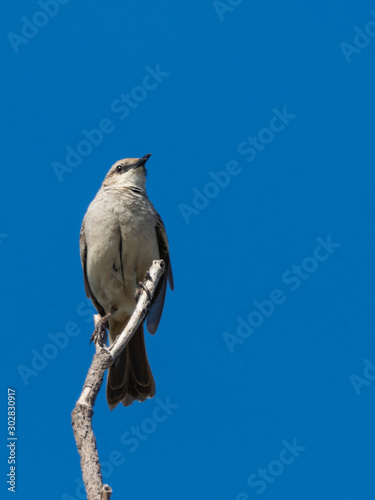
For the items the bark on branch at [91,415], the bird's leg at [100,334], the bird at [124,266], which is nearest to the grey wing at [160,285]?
the bird at [124,266]

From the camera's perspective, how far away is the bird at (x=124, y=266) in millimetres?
9086

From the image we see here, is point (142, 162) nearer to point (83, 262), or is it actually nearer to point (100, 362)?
point (83, 262)

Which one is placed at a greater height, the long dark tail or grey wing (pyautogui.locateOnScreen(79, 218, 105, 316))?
grey wing (pyautogui.locateOnScreen(79, 218, 105, 316))

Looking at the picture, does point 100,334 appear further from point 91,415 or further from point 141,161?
point 141,161

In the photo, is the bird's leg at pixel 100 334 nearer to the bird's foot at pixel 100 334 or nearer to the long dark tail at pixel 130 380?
the bird's foot at pixel 100 334

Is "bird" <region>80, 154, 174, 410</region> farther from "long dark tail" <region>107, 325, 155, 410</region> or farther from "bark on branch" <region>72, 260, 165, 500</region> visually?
"bark on branch" <region>72, 260, 165, 500</region>

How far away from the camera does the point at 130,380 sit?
9.08 meters

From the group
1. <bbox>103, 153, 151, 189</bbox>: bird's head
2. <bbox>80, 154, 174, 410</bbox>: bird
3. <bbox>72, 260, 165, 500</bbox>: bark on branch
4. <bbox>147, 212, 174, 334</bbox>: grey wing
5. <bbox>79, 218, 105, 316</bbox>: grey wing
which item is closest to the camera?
<bbox>72, 260, 165, 500</bbox>: bark on branch

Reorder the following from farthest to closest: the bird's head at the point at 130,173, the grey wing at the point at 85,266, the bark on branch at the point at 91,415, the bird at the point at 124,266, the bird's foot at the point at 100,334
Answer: the bird's head at the point at 130,173 → the grey wing at the point at 85,266 → the bird at the point at 124,266 → the bird's foot at the point at 100,334 → the bark on branch at the point at 91,415

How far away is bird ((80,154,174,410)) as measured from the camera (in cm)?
909

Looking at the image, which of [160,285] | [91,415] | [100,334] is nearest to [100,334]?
[100,334]

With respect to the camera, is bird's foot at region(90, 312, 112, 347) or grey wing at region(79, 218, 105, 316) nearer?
bird's foot at region(90, 312, 112, 347)

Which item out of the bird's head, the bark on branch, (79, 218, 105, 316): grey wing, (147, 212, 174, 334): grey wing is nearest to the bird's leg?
the bark on branch

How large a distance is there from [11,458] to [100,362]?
196cm
